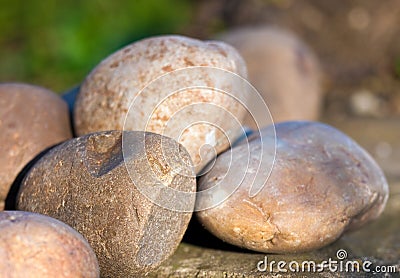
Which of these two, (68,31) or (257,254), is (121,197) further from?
(68,31)

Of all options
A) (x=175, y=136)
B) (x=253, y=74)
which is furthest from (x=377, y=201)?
(x=253, y=74)

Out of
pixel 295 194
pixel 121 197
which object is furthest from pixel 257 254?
pixel 121 197

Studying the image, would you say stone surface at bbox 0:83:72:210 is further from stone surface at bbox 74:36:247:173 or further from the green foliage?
the green foliage

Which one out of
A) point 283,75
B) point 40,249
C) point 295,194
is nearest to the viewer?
point 40,249

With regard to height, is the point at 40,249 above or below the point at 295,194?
above

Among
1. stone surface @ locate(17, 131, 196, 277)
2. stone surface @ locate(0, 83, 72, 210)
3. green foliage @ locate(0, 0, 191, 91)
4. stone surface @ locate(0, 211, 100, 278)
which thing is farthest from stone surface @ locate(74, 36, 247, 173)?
green foliage @ locate(0, 0, 191, 91)

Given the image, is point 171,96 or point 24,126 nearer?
point 171,96
